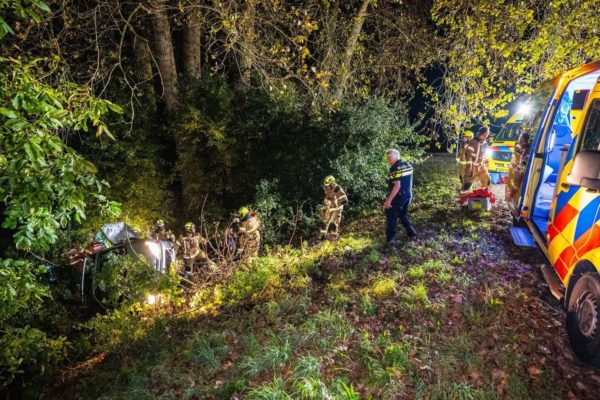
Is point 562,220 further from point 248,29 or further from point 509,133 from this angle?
point 509,133

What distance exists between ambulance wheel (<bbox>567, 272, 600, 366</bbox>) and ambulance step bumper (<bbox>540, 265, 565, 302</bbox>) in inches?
15.6

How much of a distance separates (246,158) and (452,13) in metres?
6.35

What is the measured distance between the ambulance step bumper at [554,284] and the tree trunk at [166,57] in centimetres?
824

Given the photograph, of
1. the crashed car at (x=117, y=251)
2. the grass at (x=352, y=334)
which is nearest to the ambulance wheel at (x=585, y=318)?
the grass at (x=352, y=334)

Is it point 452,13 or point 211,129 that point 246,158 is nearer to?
point 211,129

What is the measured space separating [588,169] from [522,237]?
8.83 feet

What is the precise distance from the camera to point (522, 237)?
5273mm

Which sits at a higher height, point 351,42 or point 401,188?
point 351,42

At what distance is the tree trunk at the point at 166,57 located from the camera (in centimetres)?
864

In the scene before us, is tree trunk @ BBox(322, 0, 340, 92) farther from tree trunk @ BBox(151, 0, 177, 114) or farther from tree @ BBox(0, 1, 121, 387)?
tree @ BBox(0, 1, 121, 387)

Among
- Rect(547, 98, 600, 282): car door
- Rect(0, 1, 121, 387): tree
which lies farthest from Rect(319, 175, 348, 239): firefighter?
Rect(0, 1, 121, 387): tree

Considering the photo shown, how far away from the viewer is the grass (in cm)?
335

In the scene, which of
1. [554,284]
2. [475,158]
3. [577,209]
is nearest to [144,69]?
[475,158]

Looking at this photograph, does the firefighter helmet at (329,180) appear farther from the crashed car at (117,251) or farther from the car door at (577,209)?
the car door at (577,209)
